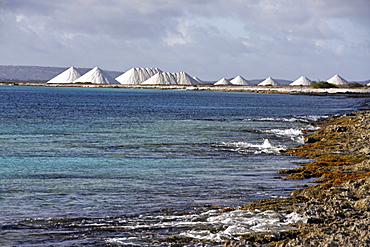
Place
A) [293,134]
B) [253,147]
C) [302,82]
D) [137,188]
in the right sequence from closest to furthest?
[137,188] → [253,147] → [293,134] → [302,82]

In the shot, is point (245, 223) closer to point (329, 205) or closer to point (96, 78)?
point (329, 205)

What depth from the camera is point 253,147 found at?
20.6 meters

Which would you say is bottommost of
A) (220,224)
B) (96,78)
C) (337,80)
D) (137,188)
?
(137,188)

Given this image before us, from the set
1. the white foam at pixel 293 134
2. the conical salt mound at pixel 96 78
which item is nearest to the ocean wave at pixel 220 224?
the white foam at pixel 293 134

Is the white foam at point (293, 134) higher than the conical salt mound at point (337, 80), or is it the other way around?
the conical salt mound at point (337, 80)

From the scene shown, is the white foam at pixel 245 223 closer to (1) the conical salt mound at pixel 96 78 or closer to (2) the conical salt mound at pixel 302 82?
(2) the conical salt mound at pixel 302 82

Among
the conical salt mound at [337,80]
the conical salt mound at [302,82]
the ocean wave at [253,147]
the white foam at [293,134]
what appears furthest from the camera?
the conical salt mound at [302,82]

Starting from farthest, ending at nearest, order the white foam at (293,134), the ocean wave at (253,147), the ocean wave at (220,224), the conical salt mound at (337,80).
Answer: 1. the conical salt mound at (337,80)
2. the white foam at (293,134)
3. the ocean wave at (253,147)
4. the ocean wave at (220,224)

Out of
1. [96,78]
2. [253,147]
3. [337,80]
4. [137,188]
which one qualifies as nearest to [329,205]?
[137,188]

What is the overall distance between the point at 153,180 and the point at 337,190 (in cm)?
508

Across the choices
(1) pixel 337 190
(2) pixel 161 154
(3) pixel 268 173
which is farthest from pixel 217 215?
(2) pixel 161 154

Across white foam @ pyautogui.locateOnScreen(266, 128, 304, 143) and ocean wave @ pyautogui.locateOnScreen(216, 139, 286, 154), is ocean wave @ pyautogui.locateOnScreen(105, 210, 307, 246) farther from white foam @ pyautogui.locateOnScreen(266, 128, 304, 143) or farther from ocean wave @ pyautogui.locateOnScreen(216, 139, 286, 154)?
white foam @ pyautogui.locateOnScreen(266, 128, 304, 143)

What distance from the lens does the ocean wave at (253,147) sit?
763 inches

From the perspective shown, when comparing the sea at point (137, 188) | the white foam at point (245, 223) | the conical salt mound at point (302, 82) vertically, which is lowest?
the sea at point (137, 188)
